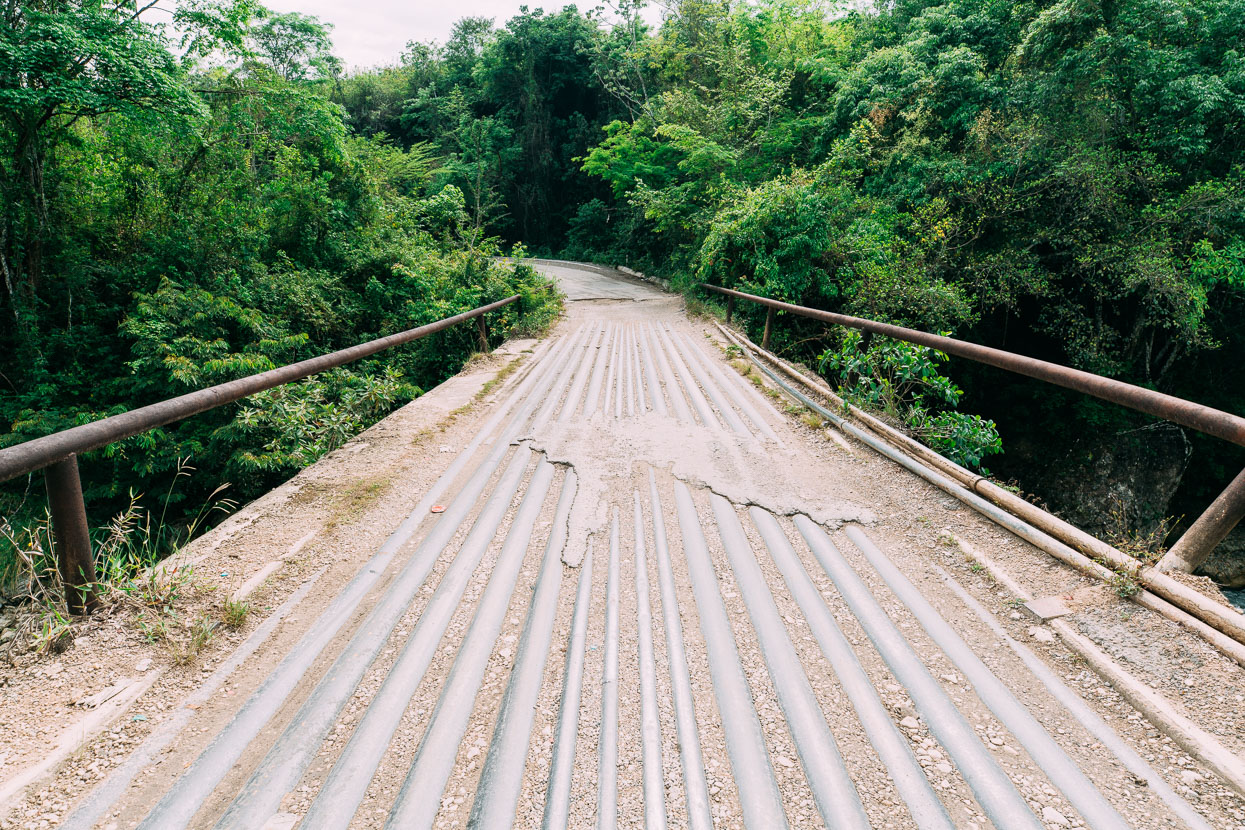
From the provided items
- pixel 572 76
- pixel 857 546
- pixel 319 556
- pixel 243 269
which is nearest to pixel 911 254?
pixel 857 546

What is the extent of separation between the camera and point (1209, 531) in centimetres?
176

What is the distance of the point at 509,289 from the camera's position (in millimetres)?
10875

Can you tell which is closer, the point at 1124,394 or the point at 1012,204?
the point at 1124,394

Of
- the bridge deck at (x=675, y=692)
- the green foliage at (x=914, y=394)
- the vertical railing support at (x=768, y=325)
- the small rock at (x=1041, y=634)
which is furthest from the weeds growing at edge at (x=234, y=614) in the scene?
the vertical railing support at (x=768, y=325)

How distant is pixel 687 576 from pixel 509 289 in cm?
962

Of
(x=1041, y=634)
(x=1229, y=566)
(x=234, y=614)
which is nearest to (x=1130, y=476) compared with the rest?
(x=1229, y=566)

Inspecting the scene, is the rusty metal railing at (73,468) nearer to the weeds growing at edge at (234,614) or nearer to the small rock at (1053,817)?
the weeds growing at edge at (234,614)

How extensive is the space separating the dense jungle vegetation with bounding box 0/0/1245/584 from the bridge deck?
2459 mm

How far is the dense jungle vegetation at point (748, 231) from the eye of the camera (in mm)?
6727

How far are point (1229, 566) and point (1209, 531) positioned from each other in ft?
32.9

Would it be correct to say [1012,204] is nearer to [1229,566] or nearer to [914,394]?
[1229,566]

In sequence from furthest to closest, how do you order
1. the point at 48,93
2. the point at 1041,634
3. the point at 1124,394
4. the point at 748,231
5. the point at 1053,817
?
the point at 748,231, the point at 48,93, the point at 1124,394, the point at 1041,634, the point at 1053,817

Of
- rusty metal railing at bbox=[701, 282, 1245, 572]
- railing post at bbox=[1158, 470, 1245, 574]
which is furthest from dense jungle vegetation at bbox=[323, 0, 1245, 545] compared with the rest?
railing post at bbox=[1158, 470, 1245, 574]

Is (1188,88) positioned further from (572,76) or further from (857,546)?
(572,76)
